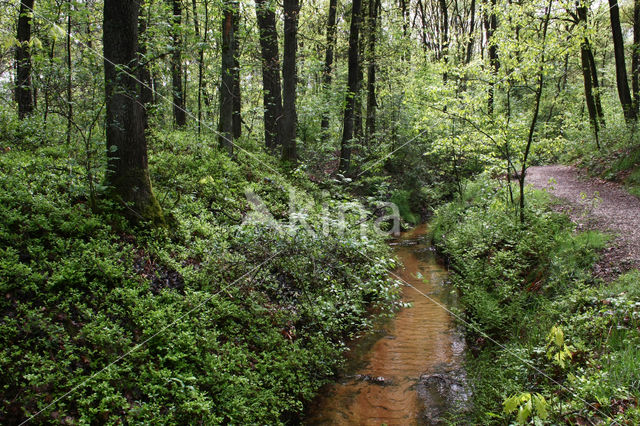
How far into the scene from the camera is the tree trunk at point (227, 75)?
901cm

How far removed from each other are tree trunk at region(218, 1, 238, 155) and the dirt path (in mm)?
7972

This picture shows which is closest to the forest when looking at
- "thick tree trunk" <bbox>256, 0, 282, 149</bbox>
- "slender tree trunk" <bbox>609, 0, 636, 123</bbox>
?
"thick tree trunk" <bbox>256, 0, 282, 149</bbox>

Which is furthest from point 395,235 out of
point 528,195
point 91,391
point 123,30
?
point 91,391

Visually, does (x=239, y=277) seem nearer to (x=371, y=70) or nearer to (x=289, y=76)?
(x=289, y=76)

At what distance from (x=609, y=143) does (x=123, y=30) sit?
15.6 meters

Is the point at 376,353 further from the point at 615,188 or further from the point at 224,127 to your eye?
the point at 615,188

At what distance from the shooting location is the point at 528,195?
405 inches

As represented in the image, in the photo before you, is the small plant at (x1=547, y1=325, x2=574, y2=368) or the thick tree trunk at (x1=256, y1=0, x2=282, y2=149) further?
the thick tree trunk at (x1=256, y1=0, x2=282, y2=149)

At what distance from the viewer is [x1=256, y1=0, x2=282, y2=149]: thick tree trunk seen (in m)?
12.6

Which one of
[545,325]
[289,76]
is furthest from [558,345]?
[289,76]

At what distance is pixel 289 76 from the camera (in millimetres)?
11062

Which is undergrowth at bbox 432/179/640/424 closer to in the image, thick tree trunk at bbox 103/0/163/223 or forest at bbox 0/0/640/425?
forest at bbox 0/0/640/425

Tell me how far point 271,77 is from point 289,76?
2.81 m

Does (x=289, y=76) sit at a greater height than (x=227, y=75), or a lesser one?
greater
